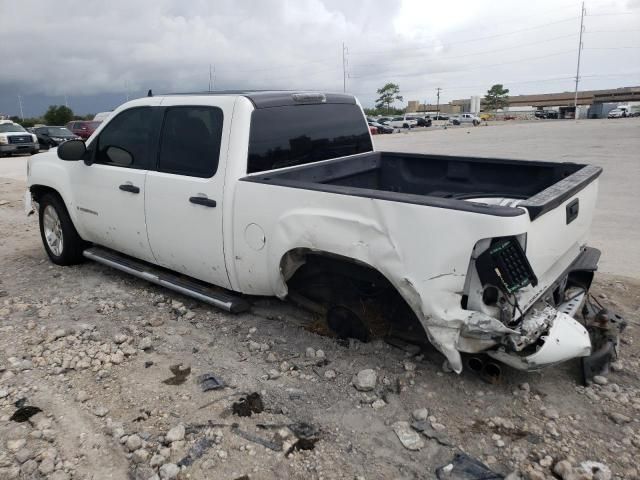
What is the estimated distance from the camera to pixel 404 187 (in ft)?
16.3

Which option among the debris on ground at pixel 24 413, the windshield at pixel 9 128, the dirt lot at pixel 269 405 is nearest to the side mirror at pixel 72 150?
the dirt lot at pixel 269 405

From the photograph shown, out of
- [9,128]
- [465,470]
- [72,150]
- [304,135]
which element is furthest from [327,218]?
[9,128]

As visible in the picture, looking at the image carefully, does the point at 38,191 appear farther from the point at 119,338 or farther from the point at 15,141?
the point at 15,141

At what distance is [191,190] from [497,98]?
119 meters

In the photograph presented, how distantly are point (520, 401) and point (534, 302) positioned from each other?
1.92 ft

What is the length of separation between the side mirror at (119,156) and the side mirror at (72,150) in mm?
252

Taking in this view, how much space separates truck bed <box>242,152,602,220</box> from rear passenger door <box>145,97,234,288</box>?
1.36ft

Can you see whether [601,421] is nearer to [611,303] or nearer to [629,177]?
[611,303]

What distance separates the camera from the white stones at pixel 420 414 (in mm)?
2965

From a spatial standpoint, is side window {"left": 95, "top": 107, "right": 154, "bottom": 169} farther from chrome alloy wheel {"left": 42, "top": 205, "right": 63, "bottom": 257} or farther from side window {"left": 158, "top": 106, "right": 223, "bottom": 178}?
chrome alloy wheel {"left": 42, "top": 205, "right": 63, "bottom": 257}

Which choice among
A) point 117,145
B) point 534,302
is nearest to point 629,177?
point 534,302

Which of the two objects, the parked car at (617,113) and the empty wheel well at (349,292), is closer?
the empty wheel well at (349,292)

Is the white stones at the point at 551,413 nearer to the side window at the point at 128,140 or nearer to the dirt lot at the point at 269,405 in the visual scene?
the dirt lot at the point at 269,405

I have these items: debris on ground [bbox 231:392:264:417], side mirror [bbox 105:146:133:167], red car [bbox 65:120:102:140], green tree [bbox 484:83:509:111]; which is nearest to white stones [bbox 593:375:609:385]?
debris on ground [bbox 231:392:264:417]
